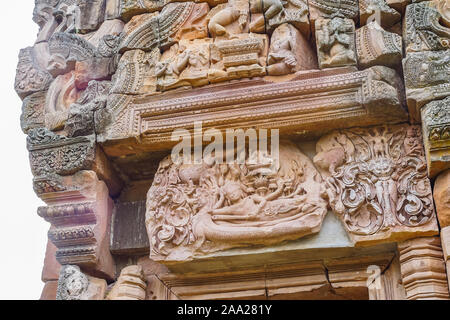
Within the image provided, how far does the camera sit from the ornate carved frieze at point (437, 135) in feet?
12.6

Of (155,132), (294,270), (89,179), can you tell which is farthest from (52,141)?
(294,270)

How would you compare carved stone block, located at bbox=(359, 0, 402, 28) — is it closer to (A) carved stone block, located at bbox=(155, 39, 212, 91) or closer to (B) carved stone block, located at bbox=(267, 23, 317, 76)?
(B) carved stone block, located at bbox=(267, 23, 317, 76)

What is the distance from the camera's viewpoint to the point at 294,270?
→ 14.3 ft

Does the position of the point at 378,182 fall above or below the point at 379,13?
below

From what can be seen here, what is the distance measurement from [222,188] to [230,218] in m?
0.27

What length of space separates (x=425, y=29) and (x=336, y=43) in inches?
24.3

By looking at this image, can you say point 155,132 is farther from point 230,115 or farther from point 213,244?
point 213,244

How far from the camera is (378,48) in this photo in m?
4.31

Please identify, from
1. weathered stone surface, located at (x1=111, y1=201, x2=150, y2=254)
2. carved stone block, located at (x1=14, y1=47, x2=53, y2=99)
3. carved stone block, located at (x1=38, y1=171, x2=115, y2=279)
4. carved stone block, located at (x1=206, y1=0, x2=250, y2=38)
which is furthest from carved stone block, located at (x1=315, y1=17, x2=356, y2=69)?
carved stone block, located at (x1=14, y1=47, x2=53, y2=99)

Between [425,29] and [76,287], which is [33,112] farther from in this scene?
[425,29]

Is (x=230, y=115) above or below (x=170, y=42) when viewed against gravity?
below

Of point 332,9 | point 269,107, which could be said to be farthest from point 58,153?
point 332,9

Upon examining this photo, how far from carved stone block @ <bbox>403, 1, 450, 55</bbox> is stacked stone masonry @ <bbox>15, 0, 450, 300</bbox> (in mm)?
10
